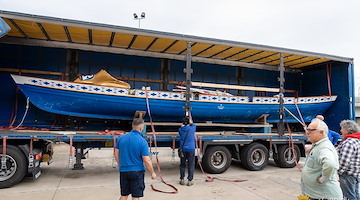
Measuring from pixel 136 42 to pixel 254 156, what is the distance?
492 centimetres

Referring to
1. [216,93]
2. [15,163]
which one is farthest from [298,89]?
[15,163]

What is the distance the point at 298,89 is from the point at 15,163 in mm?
10769

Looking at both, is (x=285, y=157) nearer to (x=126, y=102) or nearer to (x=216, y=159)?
(x=216, y=159)

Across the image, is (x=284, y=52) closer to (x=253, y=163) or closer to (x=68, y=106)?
(x=253, y=163)

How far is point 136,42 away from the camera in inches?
337

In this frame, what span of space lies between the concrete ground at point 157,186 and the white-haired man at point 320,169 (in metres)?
2.65

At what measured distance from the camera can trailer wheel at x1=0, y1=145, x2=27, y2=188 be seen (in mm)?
Answer: 5602

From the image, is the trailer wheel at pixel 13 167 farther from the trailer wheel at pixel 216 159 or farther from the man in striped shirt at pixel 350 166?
the man in striped shirt at pixel 350 166

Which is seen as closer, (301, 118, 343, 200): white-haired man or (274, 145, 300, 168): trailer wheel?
(301, 118, 343, 200): white-haired man

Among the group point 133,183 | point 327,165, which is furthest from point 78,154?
point 327,165

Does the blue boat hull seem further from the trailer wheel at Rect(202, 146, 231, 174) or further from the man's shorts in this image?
the man's shorts

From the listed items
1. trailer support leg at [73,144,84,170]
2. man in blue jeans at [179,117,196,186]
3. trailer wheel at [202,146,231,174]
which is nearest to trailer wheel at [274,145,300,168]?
trailer wheel at [202,146,231,174]

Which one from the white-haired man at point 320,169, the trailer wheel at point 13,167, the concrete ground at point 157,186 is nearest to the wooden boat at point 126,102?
the concrete ground at point 157,186

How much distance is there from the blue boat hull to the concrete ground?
5.34ft
